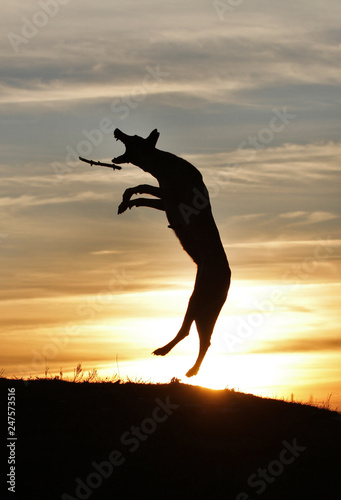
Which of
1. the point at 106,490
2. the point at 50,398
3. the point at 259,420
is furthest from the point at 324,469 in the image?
the point at 50,398

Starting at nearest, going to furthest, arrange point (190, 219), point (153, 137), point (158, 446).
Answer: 1. point (158, 446)
2. point (190, 219)
3. point (153, 137)

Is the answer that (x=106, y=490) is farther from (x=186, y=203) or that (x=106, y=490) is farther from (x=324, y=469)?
(x=186, y=203)

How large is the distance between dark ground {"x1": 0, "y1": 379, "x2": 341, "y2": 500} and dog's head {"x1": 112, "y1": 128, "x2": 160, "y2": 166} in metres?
4.43

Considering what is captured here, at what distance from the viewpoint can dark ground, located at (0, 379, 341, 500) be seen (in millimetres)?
10734

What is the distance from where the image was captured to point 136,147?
50.1ft

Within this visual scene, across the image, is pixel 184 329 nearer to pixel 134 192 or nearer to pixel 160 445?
pixel 134 192

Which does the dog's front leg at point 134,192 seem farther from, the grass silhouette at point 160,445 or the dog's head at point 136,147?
the grass silhouette at point 160,445

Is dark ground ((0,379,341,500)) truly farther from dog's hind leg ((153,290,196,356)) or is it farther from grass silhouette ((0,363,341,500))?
dog's hind leg ((153,290,196,356))

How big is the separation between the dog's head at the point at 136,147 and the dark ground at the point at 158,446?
4.43 metres

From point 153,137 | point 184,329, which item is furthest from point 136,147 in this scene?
point 184,329

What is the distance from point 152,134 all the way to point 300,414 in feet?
20.4

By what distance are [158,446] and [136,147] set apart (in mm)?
6135

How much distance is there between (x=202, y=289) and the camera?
14.9m

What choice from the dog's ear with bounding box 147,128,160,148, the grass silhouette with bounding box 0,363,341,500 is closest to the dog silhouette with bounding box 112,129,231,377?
the dog's ear with bounding box 147,128,160,148
